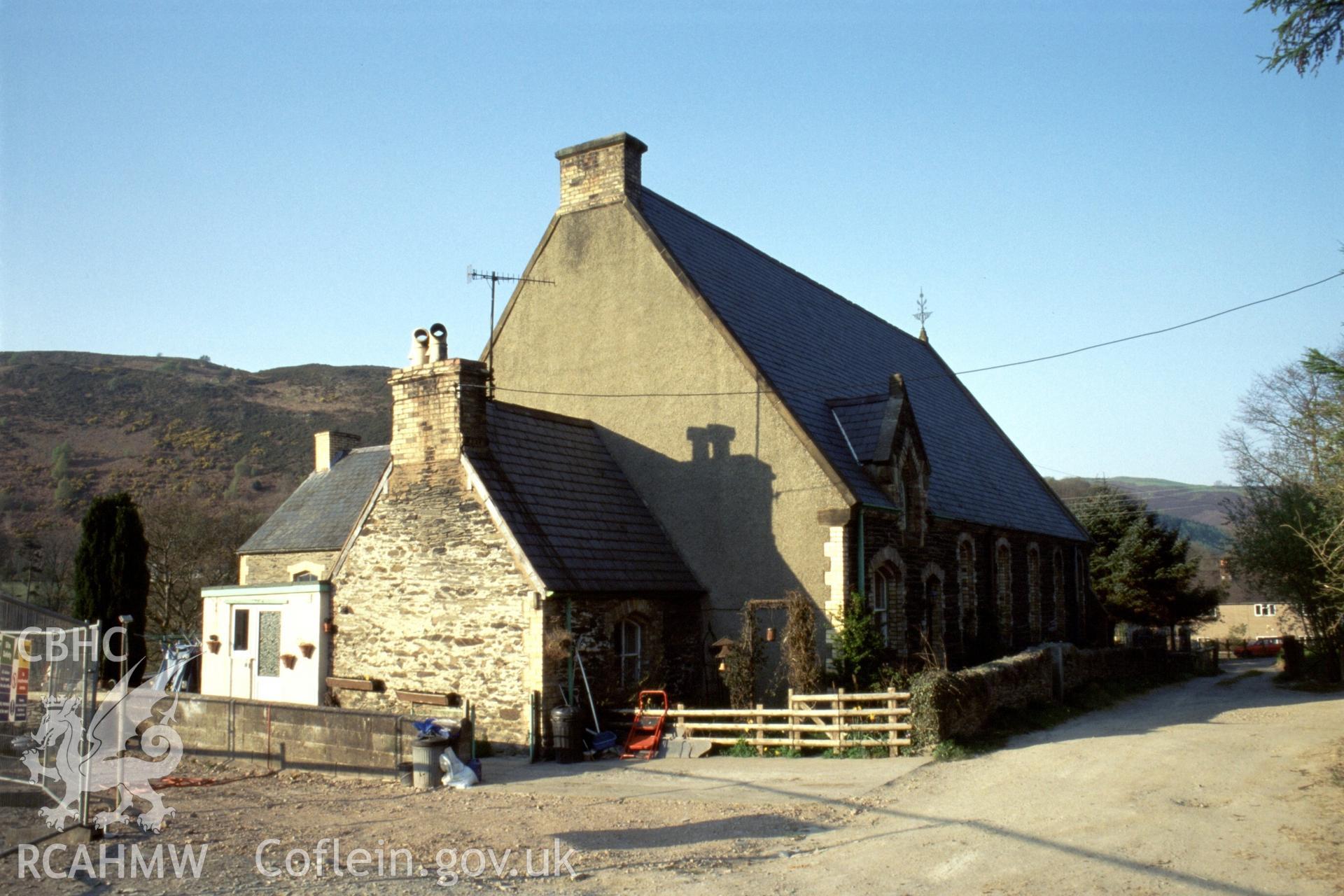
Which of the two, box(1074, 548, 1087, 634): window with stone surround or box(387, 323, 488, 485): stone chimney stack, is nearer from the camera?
box(387, 323, 488, 485): stone chimney stack

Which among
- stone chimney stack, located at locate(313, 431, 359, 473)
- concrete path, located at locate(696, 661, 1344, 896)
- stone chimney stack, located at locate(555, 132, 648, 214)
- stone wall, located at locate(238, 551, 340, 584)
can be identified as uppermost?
stone chimney stack, located at locate(555, 132, 648, 214)

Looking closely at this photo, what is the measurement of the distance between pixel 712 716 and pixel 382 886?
8147 millimetres

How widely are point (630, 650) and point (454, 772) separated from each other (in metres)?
4.84

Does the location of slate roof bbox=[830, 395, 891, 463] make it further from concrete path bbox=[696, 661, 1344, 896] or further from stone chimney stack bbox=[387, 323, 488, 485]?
stone chimney stack bbox=[387, 323, 488, 485]

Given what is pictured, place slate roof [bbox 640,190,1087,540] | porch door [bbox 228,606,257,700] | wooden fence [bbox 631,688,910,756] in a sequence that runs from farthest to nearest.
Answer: slate roof [bbox 640,190,1087,540]
porch door [bbox 228,606,257,700]
wooden fence [bbox 631,688,910,756]

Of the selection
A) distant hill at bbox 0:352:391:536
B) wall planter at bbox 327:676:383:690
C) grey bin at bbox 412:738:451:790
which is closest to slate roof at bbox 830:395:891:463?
wall planter at bbox 327:676:383:690

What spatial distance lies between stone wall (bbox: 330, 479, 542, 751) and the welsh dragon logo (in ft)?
10.1

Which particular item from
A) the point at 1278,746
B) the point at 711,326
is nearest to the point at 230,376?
the point at 711,326

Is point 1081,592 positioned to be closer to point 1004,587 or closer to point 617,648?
point 1004,587

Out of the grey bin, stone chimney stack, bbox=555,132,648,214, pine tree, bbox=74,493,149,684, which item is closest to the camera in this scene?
the grey bin

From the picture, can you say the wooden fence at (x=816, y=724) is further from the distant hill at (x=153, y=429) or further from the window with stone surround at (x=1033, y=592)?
the distant hill at (x=153, y=429)

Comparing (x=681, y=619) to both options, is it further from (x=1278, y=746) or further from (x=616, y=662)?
(x=1278, y=746)

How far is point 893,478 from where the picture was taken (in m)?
20.2

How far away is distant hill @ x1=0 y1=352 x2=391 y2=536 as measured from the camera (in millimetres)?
72938
